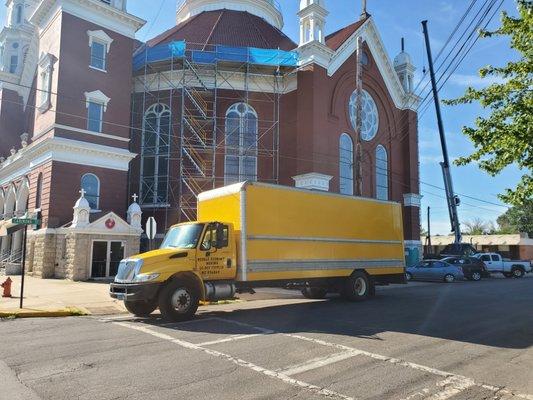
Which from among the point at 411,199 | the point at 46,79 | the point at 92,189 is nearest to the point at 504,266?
the point at 411,199

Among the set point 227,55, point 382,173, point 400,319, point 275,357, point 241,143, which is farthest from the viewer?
point 382,173

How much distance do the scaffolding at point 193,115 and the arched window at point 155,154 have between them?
2.5 inches

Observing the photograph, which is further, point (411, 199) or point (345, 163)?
point (411, 199)

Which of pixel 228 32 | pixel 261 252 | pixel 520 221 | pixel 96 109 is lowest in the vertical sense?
pixel 261 252

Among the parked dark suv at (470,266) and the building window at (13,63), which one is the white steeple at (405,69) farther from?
the building window at (13,63)

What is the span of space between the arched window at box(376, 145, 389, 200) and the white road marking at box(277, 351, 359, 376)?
99.8 ft

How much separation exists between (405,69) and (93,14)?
25.2m

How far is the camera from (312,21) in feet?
102

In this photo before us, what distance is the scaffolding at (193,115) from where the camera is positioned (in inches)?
1187

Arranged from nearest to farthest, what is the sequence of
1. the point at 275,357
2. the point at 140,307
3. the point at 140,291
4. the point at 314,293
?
the point at 275,357
the point at 140,291
the point at 140,307
the point at 314,293

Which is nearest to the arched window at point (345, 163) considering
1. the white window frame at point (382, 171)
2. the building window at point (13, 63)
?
the white window frame at point (382, 171)

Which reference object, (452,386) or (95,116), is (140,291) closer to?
(452,386)

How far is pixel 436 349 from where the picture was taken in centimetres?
827

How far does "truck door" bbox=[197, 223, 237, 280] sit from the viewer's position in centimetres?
1218
